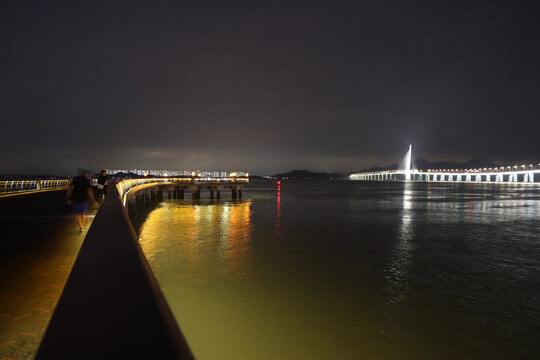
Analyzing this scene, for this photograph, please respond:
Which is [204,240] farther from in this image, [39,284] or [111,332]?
[111,332]

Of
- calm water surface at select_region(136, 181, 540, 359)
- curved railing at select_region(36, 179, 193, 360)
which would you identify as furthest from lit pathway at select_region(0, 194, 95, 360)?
calm water surface at select_region(136, 181, 540, 359)

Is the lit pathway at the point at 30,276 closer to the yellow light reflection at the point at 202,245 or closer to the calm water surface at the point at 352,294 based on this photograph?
the calm water surface at the point at 352,294

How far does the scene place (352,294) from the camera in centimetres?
1059

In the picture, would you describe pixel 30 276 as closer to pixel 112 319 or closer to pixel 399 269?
pixel 112 319

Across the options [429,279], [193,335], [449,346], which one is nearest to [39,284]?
[193,335]

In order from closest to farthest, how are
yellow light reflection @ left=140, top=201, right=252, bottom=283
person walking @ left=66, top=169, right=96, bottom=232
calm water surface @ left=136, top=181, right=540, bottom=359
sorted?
calm water surface @ left=136, top=181, right=540, bottom=359 → person walking @ left=66, top=169, right=96, bottom=232 → yellow light reflection @ left=140, top=201, right=252, bottom=283

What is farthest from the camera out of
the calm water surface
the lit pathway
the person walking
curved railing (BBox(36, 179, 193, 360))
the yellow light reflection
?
the yellow light reflection

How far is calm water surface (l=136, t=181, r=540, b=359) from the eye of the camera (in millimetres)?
7531

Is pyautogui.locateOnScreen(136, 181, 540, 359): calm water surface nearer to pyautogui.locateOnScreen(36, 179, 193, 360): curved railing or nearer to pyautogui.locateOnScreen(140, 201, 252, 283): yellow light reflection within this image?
pyautogui.locateOnScreen(140, 201, 252, 283): yellow light reflection

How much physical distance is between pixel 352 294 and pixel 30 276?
858cm

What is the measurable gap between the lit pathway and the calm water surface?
10.9ft

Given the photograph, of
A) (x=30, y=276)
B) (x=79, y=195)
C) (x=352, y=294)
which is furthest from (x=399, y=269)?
(x=30, y=276)

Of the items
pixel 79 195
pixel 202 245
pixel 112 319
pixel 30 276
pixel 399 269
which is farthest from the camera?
pixel 202 245

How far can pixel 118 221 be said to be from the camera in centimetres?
685
